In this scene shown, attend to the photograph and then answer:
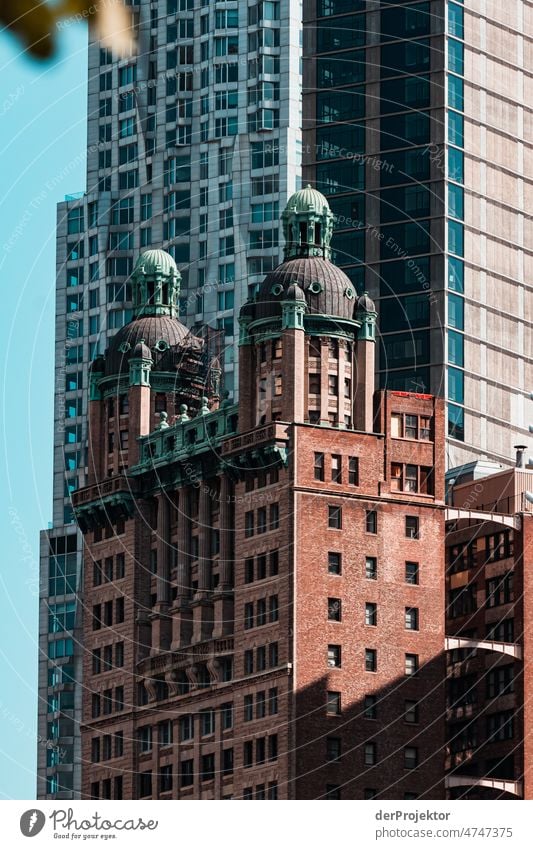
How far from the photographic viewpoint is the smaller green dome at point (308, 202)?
182125mm

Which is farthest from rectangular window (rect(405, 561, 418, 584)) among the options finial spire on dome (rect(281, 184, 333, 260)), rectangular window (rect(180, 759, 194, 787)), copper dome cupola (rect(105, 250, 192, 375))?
copper dome cupola (rect(105, 250, 192, 375))

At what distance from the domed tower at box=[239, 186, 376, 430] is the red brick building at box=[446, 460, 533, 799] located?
13.5 meters

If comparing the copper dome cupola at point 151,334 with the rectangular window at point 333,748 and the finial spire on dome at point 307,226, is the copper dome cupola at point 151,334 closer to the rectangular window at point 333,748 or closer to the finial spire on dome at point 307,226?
the finial spire on dome at point 307,226

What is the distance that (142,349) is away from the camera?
18888 cm

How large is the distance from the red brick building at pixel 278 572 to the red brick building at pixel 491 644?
5.21 metres

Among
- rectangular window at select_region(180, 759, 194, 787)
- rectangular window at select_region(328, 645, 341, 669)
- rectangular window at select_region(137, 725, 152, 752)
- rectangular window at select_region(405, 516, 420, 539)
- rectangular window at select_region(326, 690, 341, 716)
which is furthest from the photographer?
rectangular window at select_region(137, 725, 152, 752)

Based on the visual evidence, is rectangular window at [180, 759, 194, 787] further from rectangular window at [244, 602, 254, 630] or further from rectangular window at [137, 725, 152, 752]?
rectangular window at [244, 602, 254, 630]

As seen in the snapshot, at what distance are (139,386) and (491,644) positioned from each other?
41101 mm

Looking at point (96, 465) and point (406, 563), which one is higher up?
→ point (96, 465)

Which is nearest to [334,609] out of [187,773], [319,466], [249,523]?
[319,466]

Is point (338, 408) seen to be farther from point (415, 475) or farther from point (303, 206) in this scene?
point (303, 206)

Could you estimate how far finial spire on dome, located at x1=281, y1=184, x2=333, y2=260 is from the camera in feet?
594
